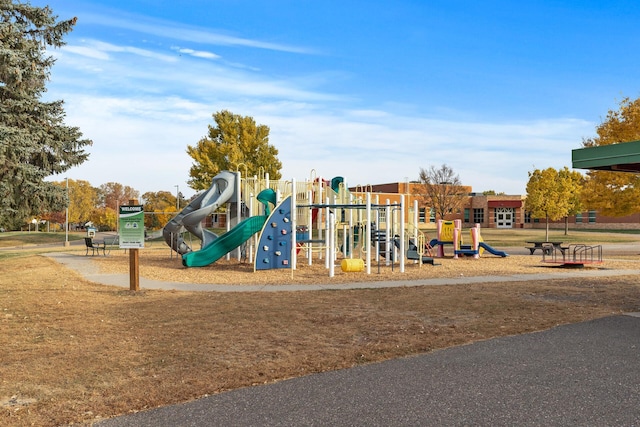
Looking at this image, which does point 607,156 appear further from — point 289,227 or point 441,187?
point 441,187

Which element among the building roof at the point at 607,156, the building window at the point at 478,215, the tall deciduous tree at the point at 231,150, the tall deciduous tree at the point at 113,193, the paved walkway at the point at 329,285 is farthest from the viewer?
the tall deciduous tree at the point at 113,193

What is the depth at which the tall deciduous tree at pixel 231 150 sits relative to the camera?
43.4 m

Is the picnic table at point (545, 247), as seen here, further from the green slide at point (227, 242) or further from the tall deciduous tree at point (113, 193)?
the tall deciduous tree at point (113, 193)

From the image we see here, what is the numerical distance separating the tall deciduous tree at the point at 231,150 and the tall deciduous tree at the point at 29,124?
46.4 feet

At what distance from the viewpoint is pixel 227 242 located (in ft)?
62.6

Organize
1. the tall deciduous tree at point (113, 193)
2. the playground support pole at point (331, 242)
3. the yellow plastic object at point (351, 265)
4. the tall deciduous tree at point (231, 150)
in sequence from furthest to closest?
1. the tall deciduous tree at point (113, 193)
2. the tall deciduous tree at point (231, 150)
3. the yellow plastic object at point (351, 265)
4. the playground support pole at point (331, 242)

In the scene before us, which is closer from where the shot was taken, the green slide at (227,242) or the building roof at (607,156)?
the building roof at (607,156)

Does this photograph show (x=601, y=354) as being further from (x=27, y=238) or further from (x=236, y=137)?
(x=27, y=238)

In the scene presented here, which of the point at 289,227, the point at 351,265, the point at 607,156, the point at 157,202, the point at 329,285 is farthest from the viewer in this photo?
the point at 157,202

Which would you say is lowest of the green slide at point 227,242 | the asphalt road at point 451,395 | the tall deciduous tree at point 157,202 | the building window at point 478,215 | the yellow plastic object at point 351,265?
the asphalt road at point 451,395

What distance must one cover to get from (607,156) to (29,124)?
2326cm

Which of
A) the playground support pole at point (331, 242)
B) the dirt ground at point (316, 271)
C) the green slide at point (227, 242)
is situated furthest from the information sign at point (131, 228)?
the playground support pole at point (331, 242)

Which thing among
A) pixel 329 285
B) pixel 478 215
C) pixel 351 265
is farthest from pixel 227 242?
pixel 478 215

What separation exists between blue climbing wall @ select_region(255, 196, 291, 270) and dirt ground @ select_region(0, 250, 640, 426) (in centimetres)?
238
